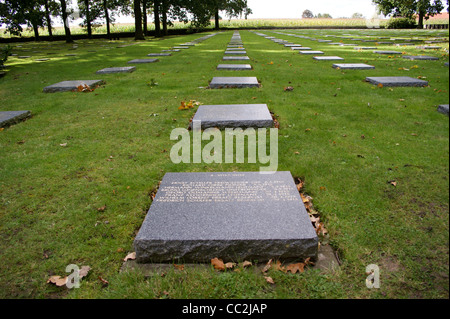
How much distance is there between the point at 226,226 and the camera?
220cm

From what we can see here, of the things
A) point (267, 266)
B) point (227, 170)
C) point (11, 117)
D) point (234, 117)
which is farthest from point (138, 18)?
point (267, 266)

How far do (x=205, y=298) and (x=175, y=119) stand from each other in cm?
360

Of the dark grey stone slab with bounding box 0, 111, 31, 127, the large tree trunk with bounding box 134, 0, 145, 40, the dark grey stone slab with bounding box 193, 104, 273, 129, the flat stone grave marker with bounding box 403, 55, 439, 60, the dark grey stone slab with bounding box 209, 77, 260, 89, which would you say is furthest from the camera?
the large tree trunk with bounding box 134, 0, 145, 40

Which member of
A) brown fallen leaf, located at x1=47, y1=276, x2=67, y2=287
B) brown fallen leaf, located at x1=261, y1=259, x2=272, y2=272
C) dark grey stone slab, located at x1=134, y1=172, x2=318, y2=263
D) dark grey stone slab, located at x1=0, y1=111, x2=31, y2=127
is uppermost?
dark grey stone slab, located at x1=0, y1=111, x2=31, y2=127

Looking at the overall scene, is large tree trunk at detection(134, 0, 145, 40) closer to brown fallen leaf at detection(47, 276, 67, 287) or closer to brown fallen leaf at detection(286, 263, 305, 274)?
brown fallen leaf at detection(47, 276, 67, 287)

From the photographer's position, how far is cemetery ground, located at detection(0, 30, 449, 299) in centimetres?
194

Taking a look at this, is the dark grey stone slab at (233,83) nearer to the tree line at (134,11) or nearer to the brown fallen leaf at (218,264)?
the brown fallen leaf at (218,264)

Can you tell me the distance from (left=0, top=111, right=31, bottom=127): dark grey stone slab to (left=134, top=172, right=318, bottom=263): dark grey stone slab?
3.96 metres

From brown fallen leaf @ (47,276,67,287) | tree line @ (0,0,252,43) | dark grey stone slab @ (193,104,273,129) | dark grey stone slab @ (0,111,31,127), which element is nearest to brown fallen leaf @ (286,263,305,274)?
brown fallen leaf @ (47,276,67,287)

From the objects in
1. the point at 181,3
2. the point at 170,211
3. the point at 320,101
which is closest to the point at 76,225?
the point at 170,211

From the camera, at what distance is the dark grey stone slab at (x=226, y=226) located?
209 centimetres

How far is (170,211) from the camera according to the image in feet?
7.89

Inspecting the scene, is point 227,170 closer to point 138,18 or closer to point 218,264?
point 218,264

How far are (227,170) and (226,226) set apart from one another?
1.22 m
